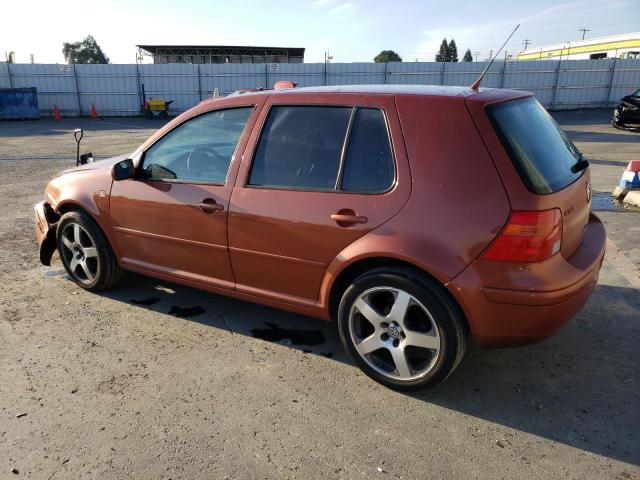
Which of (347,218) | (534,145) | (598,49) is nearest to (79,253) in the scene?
(347,218)

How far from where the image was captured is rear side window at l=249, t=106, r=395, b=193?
2.92 meters

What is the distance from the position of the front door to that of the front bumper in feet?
3.14

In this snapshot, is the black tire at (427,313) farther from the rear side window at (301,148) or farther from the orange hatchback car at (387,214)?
the rear side window at (301,148)

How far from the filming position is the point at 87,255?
4.29 m

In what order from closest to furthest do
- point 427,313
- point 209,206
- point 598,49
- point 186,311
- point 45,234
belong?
point 427,313 < point 209,206 < point 186,311 < point 45,234 < point 598,49

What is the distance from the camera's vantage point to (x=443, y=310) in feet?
8.89

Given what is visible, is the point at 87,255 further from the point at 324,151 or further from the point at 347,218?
the point at 347,218

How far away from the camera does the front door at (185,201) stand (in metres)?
3.47

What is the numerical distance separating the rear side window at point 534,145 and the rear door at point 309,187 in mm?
569

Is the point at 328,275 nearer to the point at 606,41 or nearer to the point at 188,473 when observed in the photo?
the point at 188,473

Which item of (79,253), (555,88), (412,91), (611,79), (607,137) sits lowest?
(79,253)

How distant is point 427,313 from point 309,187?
104 centimetres

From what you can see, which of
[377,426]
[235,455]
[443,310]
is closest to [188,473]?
[235,455]

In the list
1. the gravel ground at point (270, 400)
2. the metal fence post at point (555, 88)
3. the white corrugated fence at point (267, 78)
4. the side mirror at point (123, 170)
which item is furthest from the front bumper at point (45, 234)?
the metal fence post at point (555, 88)
